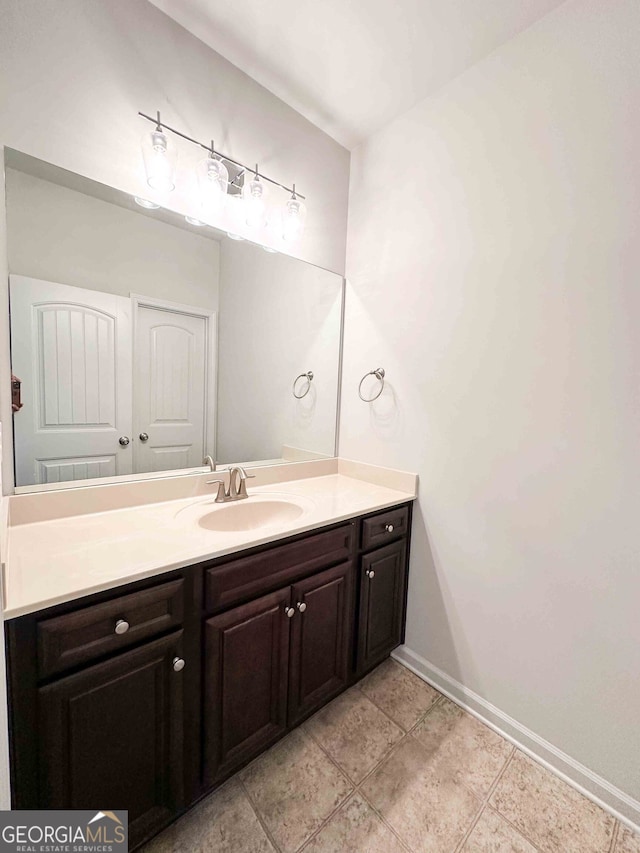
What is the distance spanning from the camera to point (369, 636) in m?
1.56

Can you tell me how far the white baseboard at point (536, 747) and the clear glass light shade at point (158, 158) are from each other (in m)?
2.31

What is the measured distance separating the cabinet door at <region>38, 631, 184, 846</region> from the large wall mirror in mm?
676

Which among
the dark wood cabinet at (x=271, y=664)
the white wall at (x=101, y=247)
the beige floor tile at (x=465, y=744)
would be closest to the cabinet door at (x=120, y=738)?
the dark wood cabinet at (x=271, y=664)

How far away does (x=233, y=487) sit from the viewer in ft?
5.01

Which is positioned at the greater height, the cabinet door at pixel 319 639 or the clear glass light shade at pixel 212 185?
the clear glass light shade at pixel 212 185

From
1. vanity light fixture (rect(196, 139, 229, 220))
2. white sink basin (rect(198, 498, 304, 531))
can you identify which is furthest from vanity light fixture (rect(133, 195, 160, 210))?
white sink basin (rect(198, 498, 304, 531))

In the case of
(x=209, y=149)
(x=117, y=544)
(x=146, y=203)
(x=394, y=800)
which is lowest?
(x=394, y=800)

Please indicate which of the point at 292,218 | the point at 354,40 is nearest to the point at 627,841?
the point at 292,218

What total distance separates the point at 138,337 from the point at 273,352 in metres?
0.66

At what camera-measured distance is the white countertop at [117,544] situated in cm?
80

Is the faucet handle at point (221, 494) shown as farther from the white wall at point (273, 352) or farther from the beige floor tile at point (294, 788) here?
the beige floor tile at point (294, 788)

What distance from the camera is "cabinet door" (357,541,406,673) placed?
151 centimetres

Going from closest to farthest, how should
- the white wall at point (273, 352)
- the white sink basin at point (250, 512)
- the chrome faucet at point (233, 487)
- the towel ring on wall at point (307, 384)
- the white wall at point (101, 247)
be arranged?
the white wall at point (101, 247), the white sink basin at point (250, 512), the chrome faucet at point (233, 487), the white wall at point (273, 352), the towel ring on wall at point (307, 384)

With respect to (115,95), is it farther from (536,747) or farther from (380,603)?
(536,747)
